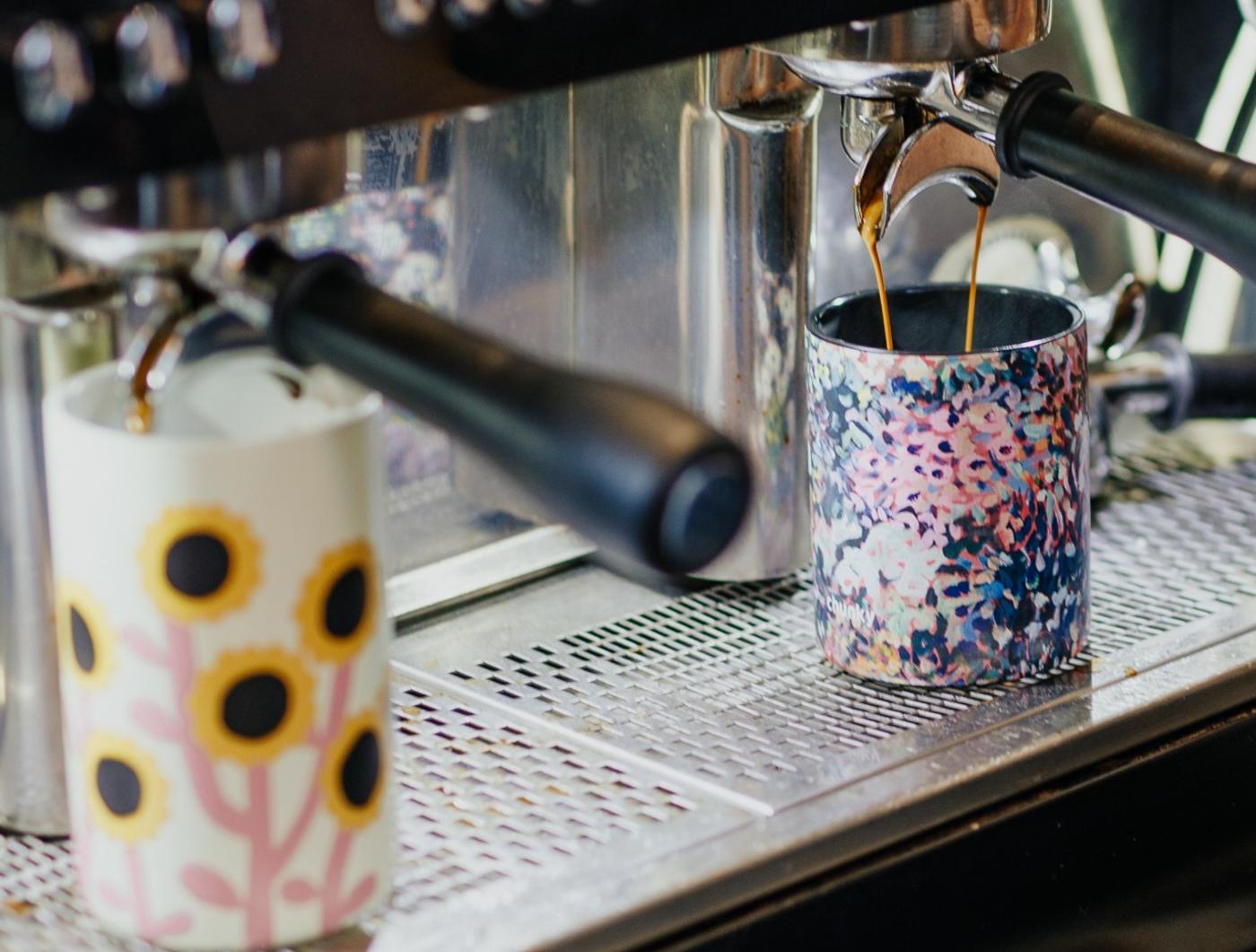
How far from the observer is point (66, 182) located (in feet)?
1.34

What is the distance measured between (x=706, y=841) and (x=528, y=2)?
0.22 meters

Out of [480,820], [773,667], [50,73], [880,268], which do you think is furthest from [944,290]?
[50,73]

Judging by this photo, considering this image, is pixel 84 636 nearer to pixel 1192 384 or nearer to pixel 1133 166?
pixel 1133 166

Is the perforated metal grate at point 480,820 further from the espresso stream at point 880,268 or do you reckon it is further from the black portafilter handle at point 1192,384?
the black portafilter handle at point 1192,384

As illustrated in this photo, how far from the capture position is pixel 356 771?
481mm

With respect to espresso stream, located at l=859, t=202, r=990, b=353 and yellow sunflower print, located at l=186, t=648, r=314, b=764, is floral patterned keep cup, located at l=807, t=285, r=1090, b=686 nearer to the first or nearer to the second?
espresso stream, located at l=859, t=202, r=990, b=353

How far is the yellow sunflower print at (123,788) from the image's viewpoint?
0.46m

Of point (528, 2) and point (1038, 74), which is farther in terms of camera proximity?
point (1038, 74)

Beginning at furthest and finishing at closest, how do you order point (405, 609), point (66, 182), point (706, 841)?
1. point (405, 609)
2. point (706, 841)
3. point (66, 182)

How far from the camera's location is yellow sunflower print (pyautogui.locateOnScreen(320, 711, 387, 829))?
1.56ft

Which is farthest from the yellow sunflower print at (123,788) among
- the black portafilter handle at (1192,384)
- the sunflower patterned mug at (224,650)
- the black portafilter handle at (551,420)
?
the black portafilter handle at (1192,384)

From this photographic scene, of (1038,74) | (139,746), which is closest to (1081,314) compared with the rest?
(1038,74)

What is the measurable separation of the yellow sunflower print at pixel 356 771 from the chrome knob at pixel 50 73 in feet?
0.52

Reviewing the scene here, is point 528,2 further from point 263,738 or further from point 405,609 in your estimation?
point 405,609
